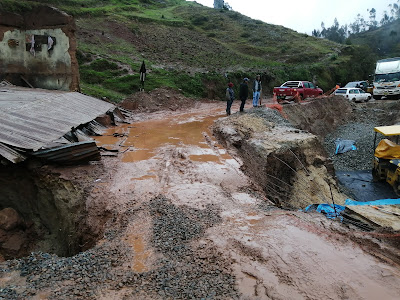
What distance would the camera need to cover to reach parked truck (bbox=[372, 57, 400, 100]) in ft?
86.3

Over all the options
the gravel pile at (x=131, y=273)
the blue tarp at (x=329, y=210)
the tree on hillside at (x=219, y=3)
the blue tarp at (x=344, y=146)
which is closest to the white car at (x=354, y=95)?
the blue tarp at (x=344, y=146)

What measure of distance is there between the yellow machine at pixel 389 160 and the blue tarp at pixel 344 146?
4.49 meters

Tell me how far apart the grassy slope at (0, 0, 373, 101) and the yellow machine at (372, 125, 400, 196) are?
44.4 ft

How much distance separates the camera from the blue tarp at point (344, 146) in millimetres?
20083

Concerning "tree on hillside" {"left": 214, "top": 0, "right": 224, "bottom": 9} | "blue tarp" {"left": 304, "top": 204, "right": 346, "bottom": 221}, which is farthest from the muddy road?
"tree on hillside" {"left": 214, "top": 0, "right": 224, "bottom": 9}

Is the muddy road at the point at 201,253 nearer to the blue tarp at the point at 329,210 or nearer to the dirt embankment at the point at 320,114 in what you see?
the blue tarp at the point at 329,210

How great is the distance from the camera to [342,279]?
174 inches

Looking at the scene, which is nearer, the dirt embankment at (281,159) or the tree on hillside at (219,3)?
the dirt embankment at (281,159)

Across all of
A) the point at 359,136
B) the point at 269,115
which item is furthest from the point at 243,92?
the point at 359,136

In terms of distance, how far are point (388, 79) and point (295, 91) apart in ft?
31.4

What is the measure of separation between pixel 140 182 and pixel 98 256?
3.01 meters

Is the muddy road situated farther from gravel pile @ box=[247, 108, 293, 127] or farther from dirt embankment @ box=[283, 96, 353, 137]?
dirt embankment @ box=[283, 96, 353, 137]

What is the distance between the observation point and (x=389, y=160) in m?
14.9

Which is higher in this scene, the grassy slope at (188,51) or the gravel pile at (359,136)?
the grassy slope at (188,51)
